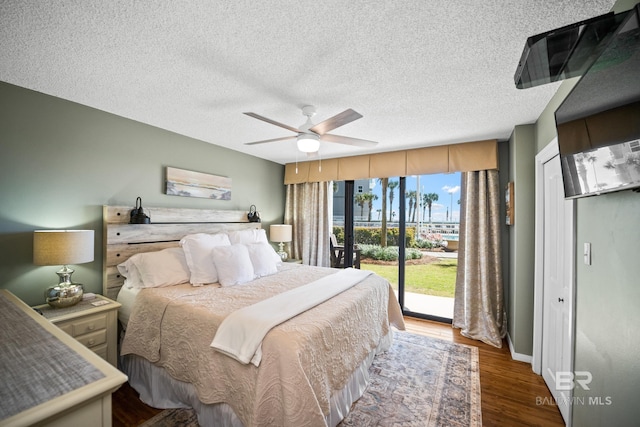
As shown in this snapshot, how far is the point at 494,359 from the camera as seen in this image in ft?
9.36

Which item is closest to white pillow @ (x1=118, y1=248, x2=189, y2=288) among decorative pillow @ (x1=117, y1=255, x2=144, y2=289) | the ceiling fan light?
decorative pillow @ (x1=117, y1=255, x2=144, y2=289)

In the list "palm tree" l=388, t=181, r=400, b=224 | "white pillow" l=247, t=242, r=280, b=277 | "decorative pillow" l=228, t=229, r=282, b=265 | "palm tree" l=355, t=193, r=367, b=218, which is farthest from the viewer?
"palm tree" l=355, t=193, r=367, b=218

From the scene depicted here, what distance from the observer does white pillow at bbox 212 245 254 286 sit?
8.62 feet

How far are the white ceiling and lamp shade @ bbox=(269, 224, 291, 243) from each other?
2.09 meters

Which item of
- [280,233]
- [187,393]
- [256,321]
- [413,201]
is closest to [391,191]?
[413,201]

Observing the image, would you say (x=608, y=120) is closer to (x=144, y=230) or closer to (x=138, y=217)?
(x=138, y=217)

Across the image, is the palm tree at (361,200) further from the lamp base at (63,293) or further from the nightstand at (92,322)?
the lamp base at (63,293)

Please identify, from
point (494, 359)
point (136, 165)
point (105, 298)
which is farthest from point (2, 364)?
point (494, 359)

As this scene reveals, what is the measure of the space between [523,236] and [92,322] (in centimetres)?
410

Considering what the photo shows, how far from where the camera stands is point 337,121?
2010 millimetres

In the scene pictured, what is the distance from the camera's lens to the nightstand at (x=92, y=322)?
1991 millimetres

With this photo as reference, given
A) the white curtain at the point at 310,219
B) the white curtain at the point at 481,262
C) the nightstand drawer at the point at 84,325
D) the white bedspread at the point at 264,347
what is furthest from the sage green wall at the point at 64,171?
the white curtain at the point at 481,262

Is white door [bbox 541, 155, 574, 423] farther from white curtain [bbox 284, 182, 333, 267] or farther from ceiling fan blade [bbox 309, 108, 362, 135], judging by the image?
white curtain [bbox 284, 182, 333, 267]

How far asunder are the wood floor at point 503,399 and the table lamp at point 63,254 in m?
0.91
